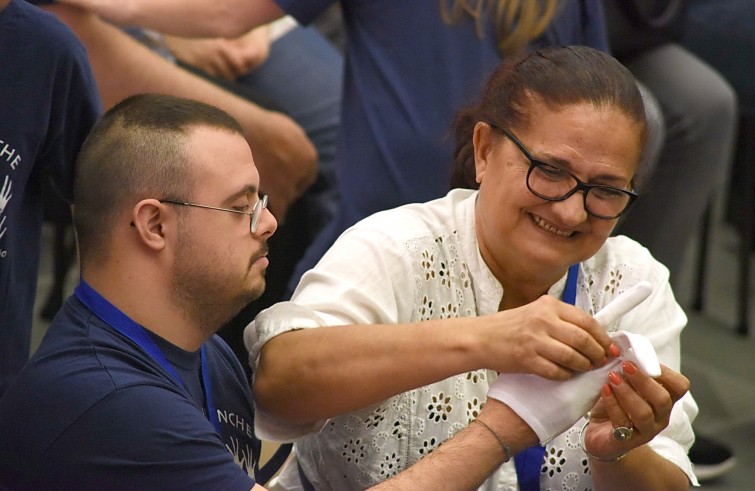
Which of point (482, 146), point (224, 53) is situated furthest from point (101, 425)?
point (224, 53)

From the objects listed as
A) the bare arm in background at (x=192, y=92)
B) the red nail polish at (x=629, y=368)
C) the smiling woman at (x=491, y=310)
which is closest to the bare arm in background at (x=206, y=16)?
the bare arm in background at (x=192, y=92)

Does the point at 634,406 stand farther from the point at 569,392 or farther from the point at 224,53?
the point at 224,53

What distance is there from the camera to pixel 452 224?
6.11 ft

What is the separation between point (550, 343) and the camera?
Answer: 147cm

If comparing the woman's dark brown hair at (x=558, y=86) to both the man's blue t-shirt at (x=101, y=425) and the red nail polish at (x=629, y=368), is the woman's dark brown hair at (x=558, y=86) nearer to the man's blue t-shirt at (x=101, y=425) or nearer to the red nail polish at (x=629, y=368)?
the red nail polish at (x=629, y=368)

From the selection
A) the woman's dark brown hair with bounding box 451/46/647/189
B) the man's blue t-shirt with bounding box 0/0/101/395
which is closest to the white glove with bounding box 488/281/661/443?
the woman's dark brown hair with bounding box 451/46/647/189

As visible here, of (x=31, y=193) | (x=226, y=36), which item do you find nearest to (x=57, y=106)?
(x=31, y=193)

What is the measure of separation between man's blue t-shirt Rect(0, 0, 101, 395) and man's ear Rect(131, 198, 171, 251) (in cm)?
40

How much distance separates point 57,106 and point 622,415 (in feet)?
3.42

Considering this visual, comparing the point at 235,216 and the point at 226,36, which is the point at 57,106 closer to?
the point at 235,216

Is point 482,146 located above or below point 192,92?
above

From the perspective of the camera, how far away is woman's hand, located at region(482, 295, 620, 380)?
1472 mm

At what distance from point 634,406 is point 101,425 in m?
0.71

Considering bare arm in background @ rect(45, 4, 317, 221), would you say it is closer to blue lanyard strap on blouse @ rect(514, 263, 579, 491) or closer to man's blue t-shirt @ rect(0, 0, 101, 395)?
man's blue t-shirt @ rect(0, 0, 101, 395)
